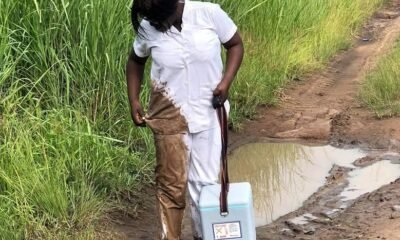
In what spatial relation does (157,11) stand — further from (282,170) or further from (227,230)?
(282,170)

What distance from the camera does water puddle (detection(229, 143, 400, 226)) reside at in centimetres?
536

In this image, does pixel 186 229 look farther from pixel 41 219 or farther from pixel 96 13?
pixel 96 13

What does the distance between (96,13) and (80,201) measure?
5.20ft

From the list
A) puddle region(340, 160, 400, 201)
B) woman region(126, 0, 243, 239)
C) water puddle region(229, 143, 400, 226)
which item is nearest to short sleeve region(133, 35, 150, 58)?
woman region(126, 0, 243, 239)

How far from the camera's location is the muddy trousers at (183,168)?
3609mm

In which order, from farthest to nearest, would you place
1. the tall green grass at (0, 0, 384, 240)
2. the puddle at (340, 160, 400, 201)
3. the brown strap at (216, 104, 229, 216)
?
the puddle at (340, 160, 400, 201) → the tall green grass at (0, 0, 384, 240) → the brown strap at (216, 104, 229, 216)

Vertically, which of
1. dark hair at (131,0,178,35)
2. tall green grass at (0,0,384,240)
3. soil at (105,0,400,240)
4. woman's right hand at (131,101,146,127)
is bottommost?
soil at (105,0,400,240)

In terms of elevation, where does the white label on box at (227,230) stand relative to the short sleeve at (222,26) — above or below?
below

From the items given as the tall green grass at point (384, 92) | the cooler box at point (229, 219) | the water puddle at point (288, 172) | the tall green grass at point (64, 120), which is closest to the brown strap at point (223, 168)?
the cooler box at point (229, 219)

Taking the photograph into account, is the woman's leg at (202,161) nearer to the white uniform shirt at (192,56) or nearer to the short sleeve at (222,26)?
the white uniform shirt at (192,56)

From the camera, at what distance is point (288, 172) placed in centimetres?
605

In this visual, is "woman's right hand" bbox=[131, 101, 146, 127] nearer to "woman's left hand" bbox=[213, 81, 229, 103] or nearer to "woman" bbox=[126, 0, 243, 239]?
"woman" bbox=[126, 0, 243, 239]

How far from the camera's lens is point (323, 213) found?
4.96 m

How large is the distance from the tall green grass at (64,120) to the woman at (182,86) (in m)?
0.77
